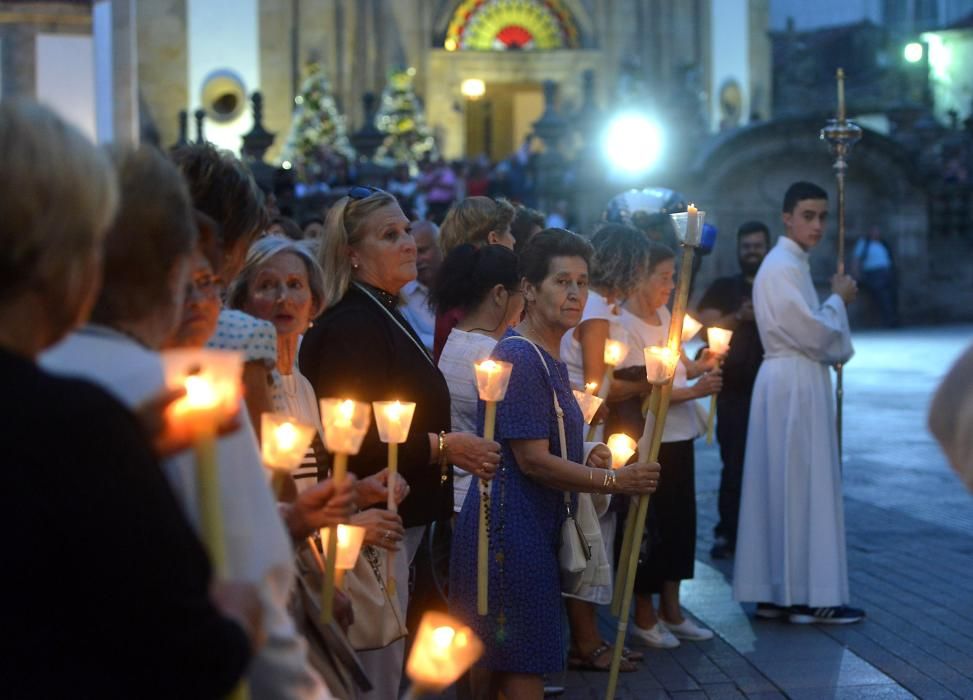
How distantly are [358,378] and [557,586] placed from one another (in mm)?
930

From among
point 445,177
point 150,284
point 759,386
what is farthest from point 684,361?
point 445,177

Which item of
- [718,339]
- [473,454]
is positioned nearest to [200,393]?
[473,454]

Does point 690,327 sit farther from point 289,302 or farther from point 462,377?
point 289,302

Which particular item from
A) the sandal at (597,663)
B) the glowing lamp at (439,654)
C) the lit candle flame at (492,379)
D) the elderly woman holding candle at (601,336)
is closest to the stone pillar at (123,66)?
the elderly woman holding candle at (601,336)

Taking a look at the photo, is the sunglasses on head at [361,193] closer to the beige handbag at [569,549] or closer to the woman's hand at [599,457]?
the beige handbag at [569,549]

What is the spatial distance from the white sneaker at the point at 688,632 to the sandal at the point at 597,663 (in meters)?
0.56

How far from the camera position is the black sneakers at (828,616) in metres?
7.69

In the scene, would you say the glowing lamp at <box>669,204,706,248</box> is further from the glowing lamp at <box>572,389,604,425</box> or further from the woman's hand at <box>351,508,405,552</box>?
the woman's hand at <box>351,508,405,552</box>

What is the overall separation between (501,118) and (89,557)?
41.7m

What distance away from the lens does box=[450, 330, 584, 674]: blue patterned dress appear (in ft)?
16.0

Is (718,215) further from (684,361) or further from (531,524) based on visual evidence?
(531,524)

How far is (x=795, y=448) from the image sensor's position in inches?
312

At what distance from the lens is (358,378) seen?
4879 mm

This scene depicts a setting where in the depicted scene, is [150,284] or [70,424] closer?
[70,424]
